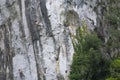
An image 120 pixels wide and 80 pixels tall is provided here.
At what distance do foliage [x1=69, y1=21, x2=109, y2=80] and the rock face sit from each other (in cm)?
100

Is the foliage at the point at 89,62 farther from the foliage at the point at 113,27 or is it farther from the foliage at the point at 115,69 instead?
the foliage at the point at 113,27

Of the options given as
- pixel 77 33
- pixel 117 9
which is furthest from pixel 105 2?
pixel 77 33

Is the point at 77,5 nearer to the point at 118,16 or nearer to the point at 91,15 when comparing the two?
the point at 91,15

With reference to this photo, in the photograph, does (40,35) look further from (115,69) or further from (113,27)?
(115,69)

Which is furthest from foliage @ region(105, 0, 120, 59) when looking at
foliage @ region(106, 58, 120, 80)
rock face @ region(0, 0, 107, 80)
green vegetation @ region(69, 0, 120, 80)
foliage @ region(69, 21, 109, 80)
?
foliage @ region(69, 21, 109, 80)

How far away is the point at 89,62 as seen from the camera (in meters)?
22.1

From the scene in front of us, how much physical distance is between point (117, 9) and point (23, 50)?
5874 mm

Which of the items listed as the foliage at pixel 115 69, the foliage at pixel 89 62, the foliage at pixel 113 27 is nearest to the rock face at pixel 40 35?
the foliage at pixel 113 27

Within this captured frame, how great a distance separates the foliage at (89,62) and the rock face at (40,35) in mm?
998

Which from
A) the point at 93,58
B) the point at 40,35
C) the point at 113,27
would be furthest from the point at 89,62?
the point at 113,27

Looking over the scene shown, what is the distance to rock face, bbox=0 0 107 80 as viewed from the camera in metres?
23.7

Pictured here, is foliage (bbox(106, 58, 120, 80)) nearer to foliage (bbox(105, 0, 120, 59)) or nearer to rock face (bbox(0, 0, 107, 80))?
foliage (bbox(105, 0, 120, 59))

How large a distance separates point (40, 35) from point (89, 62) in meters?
3.49

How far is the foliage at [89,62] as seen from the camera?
22031mm
